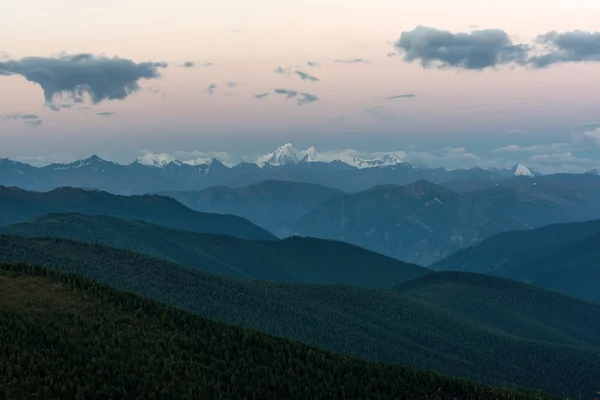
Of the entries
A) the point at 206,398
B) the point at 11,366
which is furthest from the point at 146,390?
the point at 11,366

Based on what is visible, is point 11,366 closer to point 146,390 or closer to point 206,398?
point 146,390

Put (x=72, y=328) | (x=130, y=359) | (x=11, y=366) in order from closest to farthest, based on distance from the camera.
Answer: (x=11, y=366) < (x=130, y=359) < (x=72, y=328)

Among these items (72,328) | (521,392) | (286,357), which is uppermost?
(72,328)

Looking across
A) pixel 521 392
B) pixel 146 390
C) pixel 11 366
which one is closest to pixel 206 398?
pixel 146 390

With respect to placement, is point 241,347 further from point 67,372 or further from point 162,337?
point 67,372

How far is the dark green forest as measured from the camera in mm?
109000

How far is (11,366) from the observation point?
4085 inches

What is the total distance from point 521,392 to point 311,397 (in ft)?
220

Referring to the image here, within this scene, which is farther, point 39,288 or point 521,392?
point 521,392

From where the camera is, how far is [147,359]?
123750 mm

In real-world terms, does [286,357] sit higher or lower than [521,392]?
higher

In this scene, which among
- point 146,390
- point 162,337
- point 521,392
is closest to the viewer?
point 146,390

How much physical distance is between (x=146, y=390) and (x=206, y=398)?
36.7 feet

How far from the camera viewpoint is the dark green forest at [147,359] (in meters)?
109
